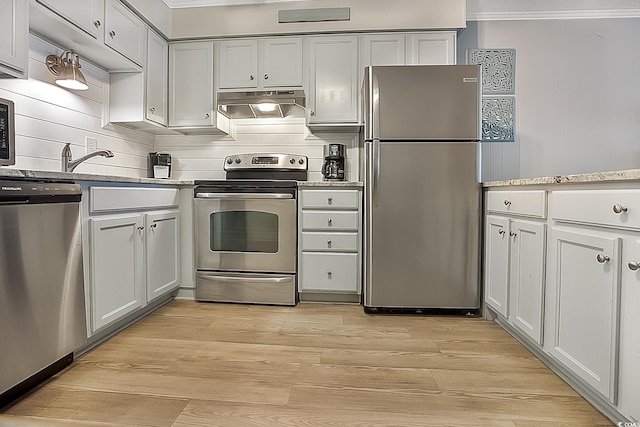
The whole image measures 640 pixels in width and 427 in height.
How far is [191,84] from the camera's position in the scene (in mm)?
2914

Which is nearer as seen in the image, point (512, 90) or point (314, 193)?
point (314, 193)

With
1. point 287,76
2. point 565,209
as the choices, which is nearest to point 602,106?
point 565,209

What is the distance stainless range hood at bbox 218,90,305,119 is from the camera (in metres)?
2.73

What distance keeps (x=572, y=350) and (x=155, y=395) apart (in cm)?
166

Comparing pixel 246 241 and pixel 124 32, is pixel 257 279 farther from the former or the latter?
pixel 124 32

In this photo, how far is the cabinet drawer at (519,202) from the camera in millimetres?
1633

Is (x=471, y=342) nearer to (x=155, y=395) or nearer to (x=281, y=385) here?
(x=281, y=385)

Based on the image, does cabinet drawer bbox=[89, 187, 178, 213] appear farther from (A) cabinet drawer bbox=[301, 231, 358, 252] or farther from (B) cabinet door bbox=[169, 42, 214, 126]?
(A) cabinet drawer bbox=[301, 231, 358, 252]

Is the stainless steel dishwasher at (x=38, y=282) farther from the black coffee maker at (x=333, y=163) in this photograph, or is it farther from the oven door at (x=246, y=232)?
the black coffee maker at (x=333, y=163)

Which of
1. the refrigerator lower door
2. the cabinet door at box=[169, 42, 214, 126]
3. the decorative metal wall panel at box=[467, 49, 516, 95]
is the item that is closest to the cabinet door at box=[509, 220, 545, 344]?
the refrigerator lower door

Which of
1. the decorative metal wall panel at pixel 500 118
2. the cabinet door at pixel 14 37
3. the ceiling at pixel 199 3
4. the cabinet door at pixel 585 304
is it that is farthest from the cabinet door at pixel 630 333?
the ceiling at pixel 199 3

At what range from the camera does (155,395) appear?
4.62ft

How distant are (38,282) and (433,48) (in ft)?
9.24

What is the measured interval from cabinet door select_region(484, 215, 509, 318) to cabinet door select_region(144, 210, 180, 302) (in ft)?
6.99
